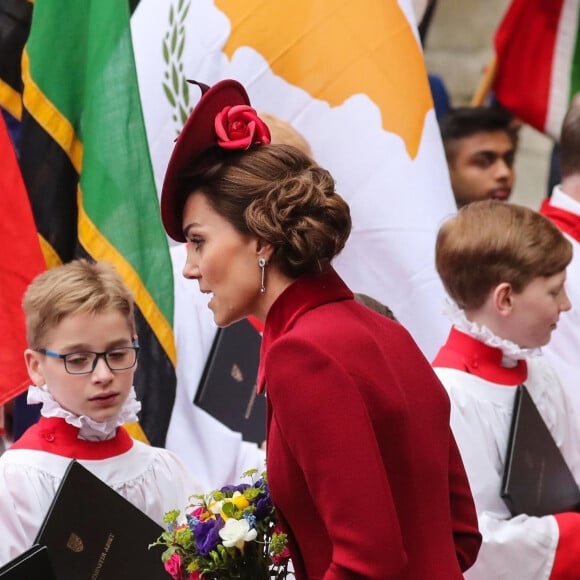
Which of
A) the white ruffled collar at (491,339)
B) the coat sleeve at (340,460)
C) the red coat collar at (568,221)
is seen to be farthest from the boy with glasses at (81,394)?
the red coat collar at (568,221)

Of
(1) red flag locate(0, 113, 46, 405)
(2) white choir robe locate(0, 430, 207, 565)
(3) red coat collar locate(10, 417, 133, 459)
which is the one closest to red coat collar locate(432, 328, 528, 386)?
(2) white choir robe locate(0, 430, 207, 565)

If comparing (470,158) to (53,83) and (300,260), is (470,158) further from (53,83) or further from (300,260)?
(300,260)

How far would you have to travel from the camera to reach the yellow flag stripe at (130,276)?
3.80m

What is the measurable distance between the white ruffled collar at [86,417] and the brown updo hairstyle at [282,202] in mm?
1042

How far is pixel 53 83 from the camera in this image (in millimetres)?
4090

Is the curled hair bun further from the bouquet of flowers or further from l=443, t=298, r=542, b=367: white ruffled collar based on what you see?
l=443, t=298, r=542, b=367: white ruffled collar

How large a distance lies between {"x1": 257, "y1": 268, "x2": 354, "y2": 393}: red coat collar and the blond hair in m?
1.05

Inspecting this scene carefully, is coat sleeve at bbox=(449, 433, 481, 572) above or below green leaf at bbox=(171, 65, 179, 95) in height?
below

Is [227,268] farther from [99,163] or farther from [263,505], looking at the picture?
[99,163]

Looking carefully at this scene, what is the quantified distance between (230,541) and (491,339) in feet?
4.93

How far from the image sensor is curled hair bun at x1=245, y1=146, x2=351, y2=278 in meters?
2.36

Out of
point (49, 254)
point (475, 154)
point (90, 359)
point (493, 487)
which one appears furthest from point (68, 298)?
point (475, 154)

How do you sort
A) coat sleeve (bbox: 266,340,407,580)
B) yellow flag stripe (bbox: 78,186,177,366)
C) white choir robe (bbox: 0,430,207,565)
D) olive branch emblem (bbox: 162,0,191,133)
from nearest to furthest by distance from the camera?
coat sleeve (bbox: 266,340,407,580) → white choir robe (bbox: 0,430,207,565) → yellow flag stripe (bbox: 78,186,177,366) → olive branch emblem (bbox: 162,0,191,133)

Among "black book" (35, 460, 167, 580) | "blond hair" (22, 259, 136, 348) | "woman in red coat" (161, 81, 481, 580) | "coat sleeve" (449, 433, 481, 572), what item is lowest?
"black book" (35, 460, 167, 580)
